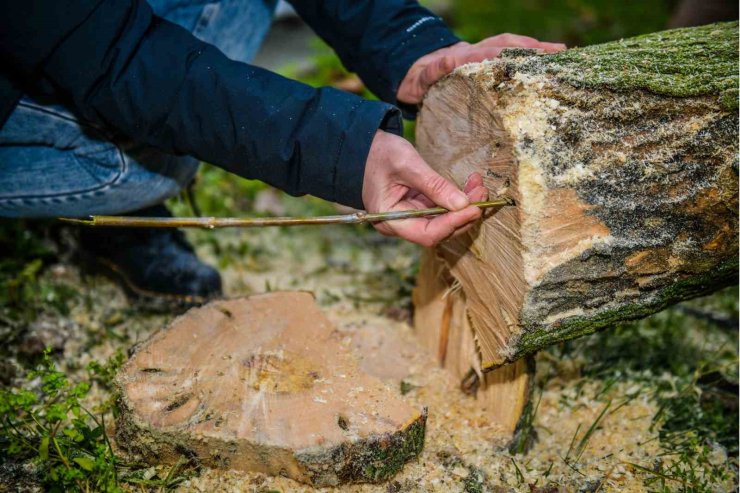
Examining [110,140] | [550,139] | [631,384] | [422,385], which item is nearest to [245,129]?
[110,140]

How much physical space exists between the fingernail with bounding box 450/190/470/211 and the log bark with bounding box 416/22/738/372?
9 cm

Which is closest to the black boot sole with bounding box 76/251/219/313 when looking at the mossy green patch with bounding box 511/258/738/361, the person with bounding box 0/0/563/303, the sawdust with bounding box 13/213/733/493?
the sawdust with bounding box 13/213/733/493

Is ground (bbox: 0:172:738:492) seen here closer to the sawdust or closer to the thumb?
the sawdust

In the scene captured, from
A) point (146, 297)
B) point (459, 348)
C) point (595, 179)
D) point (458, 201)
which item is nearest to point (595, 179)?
point (595, 179)

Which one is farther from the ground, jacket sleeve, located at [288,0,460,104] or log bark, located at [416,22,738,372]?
jacket sleeve, located at [288,0,460,104]

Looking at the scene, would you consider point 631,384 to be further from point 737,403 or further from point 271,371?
point 271,371

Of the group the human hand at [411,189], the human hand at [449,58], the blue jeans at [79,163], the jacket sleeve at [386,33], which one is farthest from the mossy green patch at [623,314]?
the blue jeans at [79,163]

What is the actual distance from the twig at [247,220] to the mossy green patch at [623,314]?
39 cm

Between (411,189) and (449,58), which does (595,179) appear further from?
(449,58)

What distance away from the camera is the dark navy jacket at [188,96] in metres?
1.63

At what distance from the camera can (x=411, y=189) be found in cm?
175

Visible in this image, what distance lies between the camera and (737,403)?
216 cm

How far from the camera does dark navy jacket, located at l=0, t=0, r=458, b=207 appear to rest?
1632 millimetres

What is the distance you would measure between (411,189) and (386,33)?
70 cm
